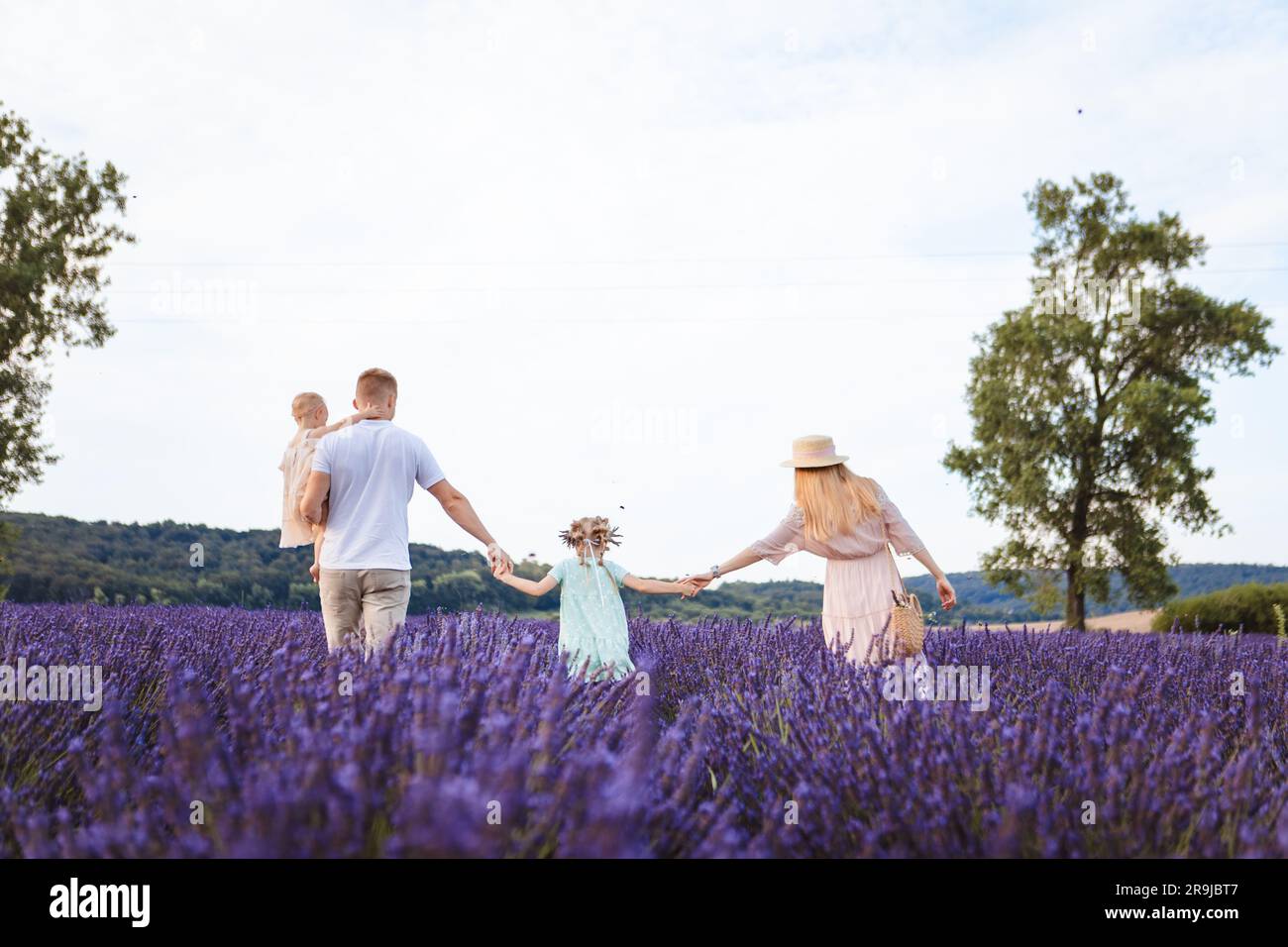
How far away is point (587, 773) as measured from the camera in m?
1.62

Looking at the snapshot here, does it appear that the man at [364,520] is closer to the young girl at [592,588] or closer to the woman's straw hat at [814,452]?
the young girl at [592,588]

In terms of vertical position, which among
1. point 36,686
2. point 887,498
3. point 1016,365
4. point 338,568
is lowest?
point 36,686

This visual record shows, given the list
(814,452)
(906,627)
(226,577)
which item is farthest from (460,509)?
(226,577)

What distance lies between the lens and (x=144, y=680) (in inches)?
147

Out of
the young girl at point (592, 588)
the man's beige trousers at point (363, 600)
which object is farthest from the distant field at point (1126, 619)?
the man's beige trousers at point (363, 600)

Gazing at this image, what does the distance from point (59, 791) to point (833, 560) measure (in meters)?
3.24

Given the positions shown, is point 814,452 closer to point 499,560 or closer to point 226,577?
point 499,560

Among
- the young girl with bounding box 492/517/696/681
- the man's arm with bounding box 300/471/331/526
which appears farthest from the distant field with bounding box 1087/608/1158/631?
the man's arm with bounding box 300/471/331/526

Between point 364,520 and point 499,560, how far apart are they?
617 millimetres

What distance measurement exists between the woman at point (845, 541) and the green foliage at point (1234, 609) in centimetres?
1180

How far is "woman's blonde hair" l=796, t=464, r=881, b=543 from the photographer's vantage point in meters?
4.49

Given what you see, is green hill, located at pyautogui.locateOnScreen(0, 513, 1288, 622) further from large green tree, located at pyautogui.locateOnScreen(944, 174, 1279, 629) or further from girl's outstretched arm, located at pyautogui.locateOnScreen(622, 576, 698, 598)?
girl's outstretched arm, located at pyautogui.locateOnScreen(622, 576, 698, 598)

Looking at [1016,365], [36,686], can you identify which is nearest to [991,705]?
[36,686]
